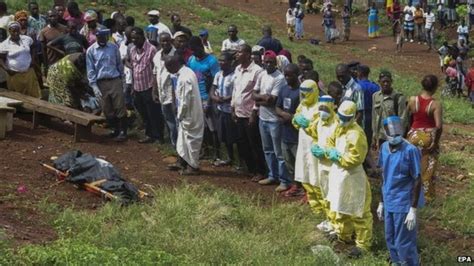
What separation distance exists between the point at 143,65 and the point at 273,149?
2.41 meters

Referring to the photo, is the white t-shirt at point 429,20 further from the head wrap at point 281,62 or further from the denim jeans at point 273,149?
the denim jeans at point 273,149

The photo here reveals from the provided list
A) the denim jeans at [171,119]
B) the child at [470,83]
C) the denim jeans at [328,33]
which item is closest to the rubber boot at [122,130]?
the denim jeans at [171,119]

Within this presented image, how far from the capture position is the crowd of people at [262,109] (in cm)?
800

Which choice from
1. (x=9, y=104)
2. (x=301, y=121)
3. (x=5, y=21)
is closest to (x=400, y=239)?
(x=301, y=121)

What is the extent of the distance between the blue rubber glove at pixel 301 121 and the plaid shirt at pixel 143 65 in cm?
290

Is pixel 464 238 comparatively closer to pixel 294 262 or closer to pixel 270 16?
pixel 294 262

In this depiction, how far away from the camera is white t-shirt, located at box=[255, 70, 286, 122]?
9.82 m

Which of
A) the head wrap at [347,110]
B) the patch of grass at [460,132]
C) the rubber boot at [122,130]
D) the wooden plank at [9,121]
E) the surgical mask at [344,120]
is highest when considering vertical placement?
the head wrap at [347,110]

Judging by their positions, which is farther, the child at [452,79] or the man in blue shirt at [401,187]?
the child at [452,79]

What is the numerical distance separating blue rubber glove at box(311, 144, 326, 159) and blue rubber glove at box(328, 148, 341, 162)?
20 cm

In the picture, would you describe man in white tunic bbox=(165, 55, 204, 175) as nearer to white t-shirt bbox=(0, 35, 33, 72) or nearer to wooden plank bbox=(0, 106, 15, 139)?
wooden plank bbox=(0, 106, 15, 139)

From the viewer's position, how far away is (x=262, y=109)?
9.98 meters

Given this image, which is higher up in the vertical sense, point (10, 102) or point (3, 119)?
point (10, 102)

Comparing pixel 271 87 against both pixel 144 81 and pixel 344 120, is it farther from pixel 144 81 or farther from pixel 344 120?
pixel 144 81
